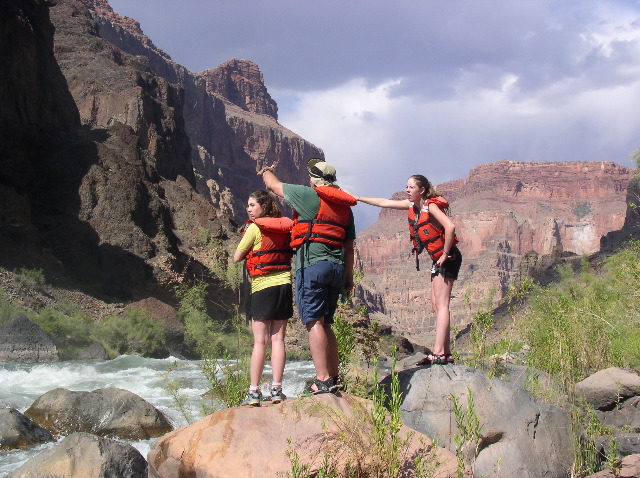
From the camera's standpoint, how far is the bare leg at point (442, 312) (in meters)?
5.80

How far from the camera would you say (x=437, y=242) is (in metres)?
6.00

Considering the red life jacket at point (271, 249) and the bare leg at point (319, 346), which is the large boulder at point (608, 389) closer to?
the bare leg at point (319, 346)

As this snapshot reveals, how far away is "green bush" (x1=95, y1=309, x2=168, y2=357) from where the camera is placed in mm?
28141

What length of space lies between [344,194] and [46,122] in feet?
144

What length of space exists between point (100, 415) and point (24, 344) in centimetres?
1335

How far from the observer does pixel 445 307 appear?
5883mm

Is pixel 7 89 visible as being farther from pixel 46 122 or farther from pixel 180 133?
pixel 180 133

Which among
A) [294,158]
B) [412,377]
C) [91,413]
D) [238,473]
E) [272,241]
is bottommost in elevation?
[91,413]

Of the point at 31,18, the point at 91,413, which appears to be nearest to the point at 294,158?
the point at 31,18

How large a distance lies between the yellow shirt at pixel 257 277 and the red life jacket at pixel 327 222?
1.00ft

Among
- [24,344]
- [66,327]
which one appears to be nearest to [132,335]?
[66,327]

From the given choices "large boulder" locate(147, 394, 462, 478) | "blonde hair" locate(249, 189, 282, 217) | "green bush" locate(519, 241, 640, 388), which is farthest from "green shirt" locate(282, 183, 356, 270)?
"green bush" locate(519, 241, 640, 388)

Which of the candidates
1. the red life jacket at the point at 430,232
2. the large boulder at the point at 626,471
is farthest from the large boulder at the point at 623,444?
the red life jacket at the point at 430,232

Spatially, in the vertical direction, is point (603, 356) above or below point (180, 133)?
below
